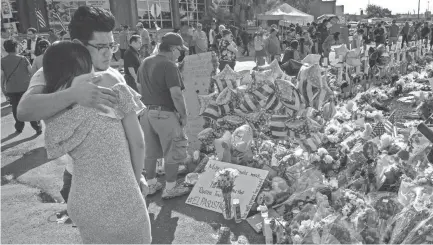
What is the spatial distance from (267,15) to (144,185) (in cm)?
2033

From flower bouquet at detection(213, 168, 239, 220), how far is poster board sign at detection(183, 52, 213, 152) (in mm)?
1864

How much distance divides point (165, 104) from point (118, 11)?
19.8 meters

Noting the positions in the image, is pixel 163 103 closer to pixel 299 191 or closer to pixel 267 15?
pixel 299 191

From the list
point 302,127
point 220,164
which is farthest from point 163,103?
point 302,127

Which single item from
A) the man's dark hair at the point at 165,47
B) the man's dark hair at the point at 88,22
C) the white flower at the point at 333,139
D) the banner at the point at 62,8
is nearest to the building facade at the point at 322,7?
the banner at the point at 62,8

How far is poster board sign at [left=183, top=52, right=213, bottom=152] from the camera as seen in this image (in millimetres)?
5547

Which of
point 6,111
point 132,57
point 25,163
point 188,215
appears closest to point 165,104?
point 188,215

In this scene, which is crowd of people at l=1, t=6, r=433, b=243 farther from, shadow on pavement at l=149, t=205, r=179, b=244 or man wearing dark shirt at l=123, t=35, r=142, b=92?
man wearing dark shirt at l=123, t=35, r=142, b=92

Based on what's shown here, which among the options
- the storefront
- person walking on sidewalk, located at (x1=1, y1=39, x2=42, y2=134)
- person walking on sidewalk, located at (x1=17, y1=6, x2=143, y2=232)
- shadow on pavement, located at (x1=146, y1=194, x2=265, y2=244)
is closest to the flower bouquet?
shadow on pavement, located at (x1=146, y1=194, x2=265, y2=244)

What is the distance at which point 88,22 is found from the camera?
185 centimetres

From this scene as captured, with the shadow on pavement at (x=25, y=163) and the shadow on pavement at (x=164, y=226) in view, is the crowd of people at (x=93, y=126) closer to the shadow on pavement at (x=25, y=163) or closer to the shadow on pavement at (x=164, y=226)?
the shadow on pavement at (x=164, y=226)

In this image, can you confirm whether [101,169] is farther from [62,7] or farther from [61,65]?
[62,7]

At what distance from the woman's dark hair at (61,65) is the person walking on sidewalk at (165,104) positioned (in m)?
2.22

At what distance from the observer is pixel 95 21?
72.9 inches
